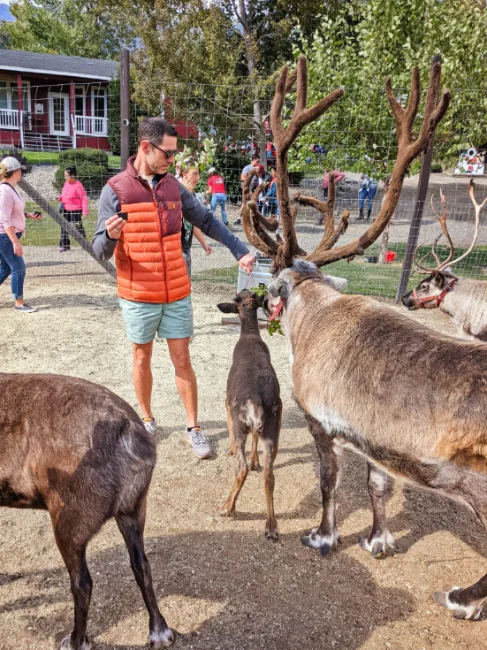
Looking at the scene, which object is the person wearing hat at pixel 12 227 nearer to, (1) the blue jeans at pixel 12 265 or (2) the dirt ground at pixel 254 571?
(1) the blue jeans at pixel 12 265

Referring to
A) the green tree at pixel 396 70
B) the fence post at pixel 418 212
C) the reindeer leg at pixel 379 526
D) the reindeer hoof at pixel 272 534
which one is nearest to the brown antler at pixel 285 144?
the reindeer leg at pixel 379 526

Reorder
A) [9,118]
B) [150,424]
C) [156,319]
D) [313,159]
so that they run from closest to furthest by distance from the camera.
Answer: [156,319] < [150,424] < [313,159] < [9,118]

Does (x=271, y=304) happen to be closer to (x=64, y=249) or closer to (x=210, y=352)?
(x=210, y=352)

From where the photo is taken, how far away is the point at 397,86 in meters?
11.9

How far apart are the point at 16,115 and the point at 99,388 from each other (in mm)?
31393

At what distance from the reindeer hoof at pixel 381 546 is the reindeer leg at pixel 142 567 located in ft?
4.52

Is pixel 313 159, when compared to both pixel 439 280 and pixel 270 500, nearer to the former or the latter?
pixel 439 280

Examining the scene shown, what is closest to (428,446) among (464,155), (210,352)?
(210,352)

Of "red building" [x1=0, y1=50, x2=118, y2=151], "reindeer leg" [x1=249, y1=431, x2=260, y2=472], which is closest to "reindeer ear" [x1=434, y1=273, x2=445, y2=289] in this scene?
"reindeer leg" [x1=249, y1=431, x2=260, y2=472]

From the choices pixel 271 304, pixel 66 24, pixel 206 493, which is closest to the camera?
pixel 206 493

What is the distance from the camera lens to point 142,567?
2672mm

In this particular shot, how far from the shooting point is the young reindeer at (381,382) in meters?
2.68

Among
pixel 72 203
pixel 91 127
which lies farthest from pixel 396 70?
pixel 91 127

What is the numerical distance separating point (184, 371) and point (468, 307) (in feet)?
12.6
